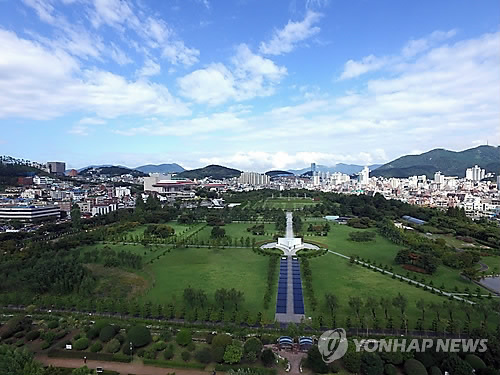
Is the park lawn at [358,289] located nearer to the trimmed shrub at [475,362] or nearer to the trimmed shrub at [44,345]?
the trimmed shrub at [475,362]

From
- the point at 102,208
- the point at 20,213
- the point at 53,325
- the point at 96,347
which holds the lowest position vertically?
the point at 96,347

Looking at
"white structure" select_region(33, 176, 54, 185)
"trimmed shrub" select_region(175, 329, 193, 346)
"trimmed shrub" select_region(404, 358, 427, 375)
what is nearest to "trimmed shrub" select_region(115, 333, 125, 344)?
"trimmed shrub" select_region(175, 329, 193, 346)

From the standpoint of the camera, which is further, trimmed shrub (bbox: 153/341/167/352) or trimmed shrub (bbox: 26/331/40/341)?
trimmed shrub (bbox: 26/331/40/341)

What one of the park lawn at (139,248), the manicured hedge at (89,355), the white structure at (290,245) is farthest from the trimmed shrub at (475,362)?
the park lawn at (139,248)

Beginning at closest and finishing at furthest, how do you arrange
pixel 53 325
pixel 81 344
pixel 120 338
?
pixel 81 344, pixel 120 338, pixel 53 325

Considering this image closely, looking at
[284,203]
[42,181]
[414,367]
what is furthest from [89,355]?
[42,181]

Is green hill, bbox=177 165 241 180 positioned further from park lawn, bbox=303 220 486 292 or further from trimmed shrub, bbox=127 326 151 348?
trimmed shrub, bbox=127 326 151 348

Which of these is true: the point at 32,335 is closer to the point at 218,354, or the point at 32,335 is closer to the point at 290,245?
the point at 218,354

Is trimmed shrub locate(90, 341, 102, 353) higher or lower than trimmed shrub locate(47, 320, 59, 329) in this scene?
lower
